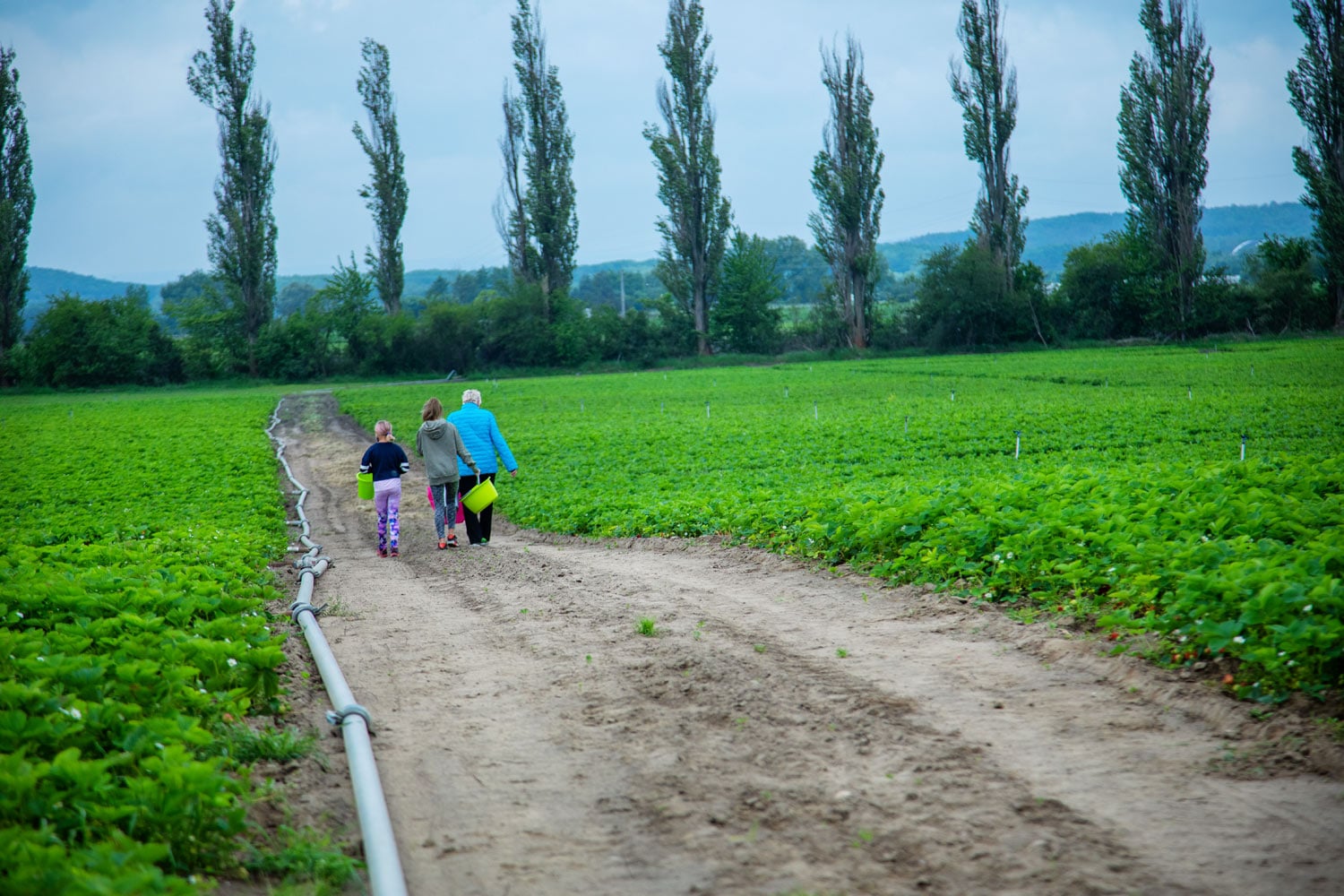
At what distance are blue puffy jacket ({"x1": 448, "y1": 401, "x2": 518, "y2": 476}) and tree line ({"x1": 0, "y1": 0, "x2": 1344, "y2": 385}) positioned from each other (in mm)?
48692

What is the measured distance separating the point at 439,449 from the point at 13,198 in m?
56.5

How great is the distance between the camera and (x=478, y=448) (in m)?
12.6

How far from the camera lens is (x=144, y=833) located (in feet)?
11.9

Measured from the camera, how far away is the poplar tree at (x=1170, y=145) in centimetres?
5256

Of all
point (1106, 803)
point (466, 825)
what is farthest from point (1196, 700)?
point (466, 825)

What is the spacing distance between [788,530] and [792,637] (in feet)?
11.3

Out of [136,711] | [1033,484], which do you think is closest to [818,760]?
[136,711]

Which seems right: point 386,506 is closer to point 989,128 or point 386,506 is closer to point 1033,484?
point 1033,484

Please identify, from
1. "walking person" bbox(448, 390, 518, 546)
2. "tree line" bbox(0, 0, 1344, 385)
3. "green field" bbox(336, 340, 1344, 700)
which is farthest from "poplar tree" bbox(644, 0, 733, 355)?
"walking person" bbox(448, 390, 518, 546)

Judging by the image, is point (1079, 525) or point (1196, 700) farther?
point (1079, 525)

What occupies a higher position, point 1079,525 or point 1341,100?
point 1341,100

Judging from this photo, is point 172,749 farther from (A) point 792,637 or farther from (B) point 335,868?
(A) point 792,637

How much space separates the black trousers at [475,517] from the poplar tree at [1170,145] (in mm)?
53585

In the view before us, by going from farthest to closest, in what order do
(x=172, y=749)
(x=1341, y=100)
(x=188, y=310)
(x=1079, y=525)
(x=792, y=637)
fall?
(x=188, y=310) < (x=1341, y=100) < (x=1079, y=525) < (x=792, y=637) < (x=172, y=749)
